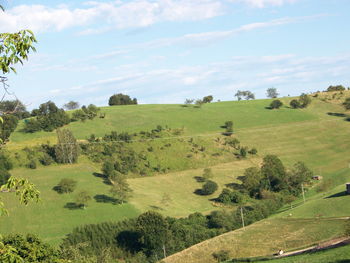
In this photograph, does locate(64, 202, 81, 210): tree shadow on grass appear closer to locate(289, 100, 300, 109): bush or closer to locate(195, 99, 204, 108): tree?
locate(195, 99, 204, 108): tree

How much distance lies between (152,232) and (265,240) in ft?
58.0

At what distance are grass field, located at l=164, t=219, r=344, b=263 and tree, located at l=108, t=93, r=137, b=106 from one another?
122099 millimetres

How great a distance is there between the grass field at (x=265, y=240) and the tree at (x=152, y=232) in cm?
403

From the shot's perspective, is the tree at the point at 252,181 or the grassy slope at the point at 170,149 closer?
the grassy slope at the point at 170,149

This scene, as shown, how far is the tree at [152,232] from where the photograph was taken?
77.5 m

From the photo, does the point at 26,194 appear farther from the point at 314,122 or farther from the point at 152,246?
the point at 314,122

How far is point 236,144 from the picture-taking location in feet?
431

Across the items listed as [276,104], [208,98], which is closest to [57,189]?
[276,104]

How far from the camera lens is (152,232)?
77.9m

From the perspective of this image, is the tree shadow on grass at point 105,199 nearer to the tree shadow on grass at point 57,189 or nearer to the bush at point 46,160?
the tree shadow on grass at point 57,189

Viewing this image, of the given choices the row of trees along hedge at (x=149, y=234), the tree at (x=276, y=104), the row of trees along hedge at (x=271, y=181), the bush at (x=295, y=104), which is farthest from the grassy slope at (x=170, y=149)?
the row of trees along hedge at (x=271, y=181)

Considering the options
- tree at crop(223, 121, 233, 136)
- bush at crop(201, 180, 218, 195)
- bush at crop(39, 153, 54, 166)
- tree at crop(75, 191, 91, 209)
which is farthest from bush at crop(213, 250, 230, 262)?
tree at crop(223, 121, 233, 136)

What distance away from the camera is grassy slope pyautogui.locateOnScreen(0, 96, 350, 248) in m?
89.2

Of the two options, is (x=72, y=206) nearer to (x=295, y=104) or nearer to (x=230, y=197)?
(x=230, y=197)
